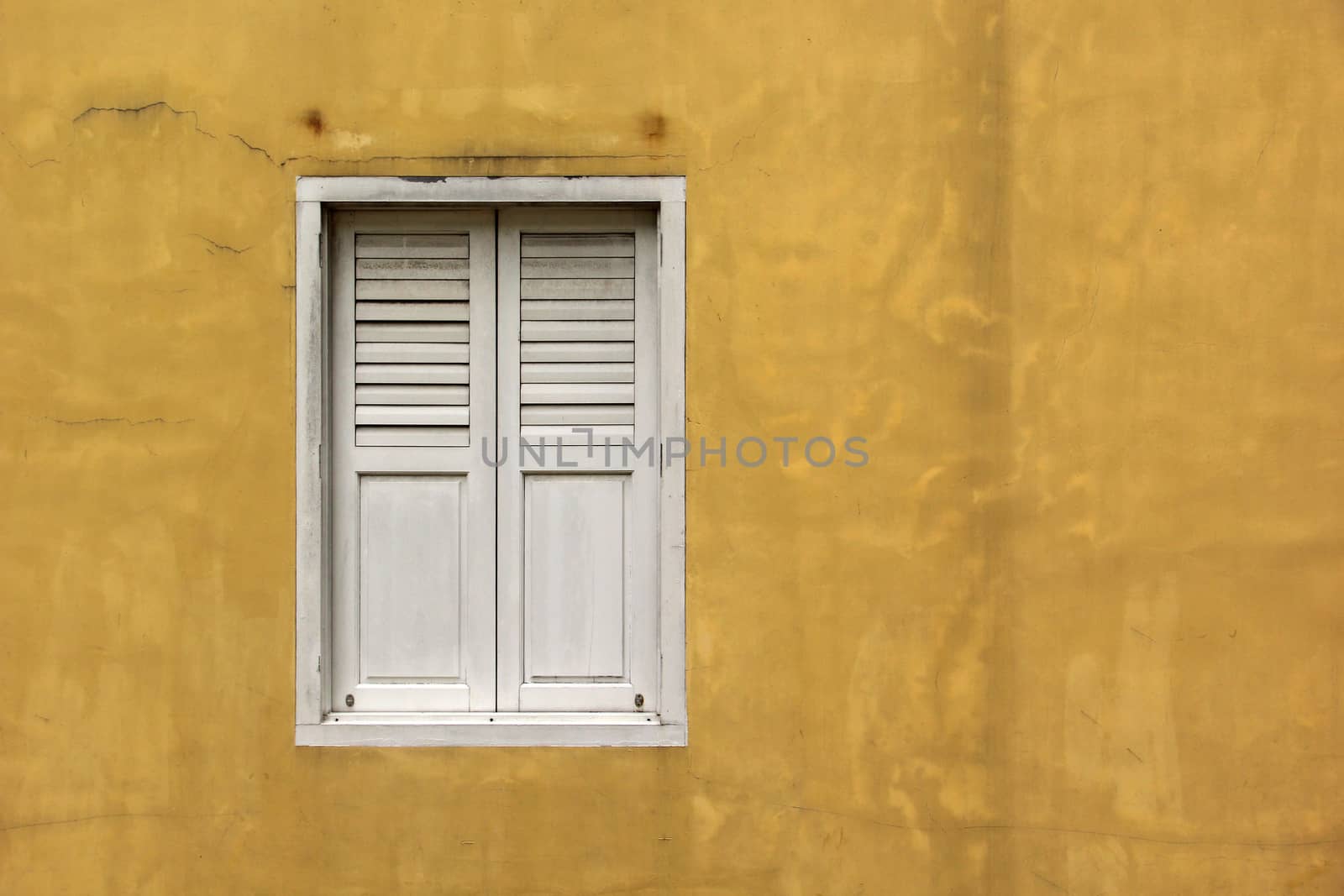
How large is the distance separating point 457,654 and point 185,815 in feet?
3.30

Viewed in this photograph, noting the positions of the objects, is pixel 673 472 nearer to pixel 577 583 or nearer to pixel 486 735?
pixel 577 583

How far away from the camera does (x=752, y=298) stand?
113 inches

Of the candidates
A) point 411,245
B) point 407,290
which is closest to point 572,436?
point 407,290

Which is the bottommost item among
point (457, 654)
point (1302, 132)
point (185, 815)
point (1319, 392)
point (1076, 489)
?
point (185, 815)

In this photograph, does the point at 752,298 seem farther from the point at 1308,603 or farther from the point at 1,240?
the point at 1,240

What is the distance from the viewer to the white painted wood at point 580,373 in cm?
301

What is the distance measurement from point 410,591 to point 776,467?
4.33 feet

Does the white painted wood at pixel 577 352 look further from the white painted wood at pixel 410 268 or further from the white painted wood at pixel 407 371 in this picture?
the white painted wood at pixel 410 268

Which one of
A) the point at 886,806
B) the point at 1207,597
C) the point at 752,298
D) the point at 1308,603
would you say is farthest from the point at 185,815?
the point at 1308,603

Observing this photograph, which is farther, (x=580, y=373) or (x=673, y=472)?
(x=580, y=373)

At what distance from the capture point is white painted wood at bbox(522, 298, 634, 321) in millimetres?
3012

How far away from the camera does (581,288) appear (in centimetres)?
302

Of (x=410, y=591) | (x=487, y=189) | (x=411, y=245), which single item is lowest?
(x=410, y=591)

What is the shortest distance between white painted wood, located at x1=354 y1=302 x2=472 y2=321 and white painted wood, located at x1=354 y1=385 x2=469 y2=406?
24 cm
